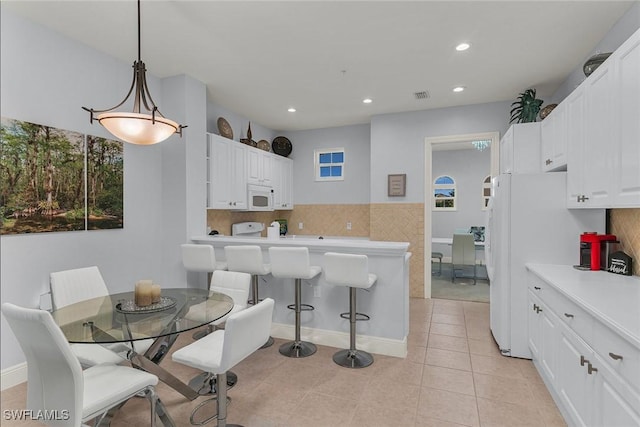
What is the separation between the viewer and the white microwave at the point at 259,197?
5.05m

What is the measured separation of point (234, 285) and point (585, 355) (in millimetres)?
2241

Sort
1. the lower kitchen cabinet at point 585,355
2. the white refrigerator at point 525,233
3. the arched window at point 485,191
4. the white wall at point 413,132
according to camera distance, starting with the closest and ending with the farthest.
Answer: the lower kitchen cabinet at point 585,355 → the white refrigerator at point 525,233 → the white wall at point 413,132 → the arched window at point 485,191

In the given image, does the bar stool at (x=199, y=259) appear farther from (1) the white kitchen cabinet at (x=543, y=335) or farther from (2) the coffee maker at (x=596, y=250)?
(2) the coffee maker at (x=596, y=250)

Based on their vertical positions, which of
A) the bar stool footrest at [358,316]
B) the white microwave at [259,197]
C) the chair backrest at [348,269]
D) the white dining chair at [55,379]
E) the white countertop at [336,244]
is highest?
the white microwave at [259,197]

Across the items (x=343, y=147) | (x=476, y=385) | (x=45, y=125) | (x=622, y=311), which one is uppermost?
(x=343, y=147)

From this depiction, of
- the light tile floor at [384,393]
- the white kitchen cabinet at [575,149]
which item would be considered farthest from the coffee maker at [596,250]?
the light tile floor at [384,393]

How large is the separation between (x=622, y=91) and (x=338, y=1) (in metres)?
1.93

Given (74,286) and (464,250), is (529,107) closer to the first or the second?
(464,250)

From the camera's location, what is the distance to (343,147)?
239 inches

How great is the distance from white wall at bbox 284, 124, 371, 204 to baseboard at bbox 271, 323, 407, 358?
299 cm

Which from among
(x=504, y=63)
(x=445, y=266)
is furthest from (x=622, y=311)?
(x=445, y=266)

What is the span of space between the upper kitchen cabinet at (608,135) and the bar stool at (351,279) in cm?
168

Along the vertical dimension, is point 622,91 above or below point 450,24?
below

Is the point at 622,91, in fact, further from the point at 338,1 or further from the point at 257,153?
the point at 257,153
